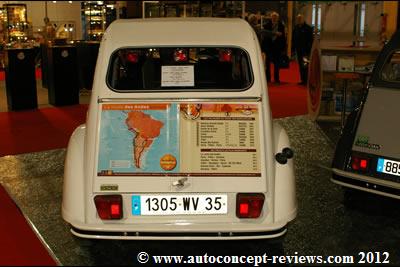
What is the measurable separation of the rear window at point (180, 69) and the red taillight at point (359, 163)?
128 cm

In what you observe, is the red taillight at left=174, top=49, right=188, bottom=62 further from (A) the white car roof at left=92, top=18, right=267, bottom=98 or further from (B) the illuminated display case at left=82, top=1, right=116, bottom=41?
(B) the illuminated display case at left=82, top=1, right=116, bottom=41

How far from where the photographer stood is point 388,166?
4789 millimetres

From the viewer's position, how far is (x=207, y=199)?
3721mm

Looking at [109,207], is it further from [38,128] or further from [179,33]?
[38,128]

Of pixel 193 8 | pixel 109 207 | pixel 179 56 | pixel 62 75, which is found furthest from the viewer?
pixel 193 8

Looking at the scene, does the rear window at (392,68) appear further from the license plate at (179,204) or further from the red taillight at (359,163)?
the license plate at (179,204)

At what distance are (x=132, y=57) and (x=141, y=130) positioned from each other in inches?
44.0

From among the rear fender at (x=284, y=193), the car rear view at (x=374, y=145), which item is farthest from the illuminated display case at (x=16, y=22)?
the rear fender at (x=284, y=193)

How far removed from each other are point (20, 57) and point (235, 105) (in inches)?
296

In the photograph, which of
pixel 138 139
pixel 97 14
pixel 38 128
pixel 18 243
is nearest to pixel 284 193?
pixel 138 139

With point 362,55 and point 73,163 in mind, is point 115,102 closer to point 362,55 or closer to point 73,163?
point 73,163

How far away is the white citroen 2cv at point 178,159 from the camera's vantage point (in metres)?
3.69

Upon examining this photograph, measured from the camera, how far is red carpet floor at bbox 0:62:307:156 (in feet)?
25.6

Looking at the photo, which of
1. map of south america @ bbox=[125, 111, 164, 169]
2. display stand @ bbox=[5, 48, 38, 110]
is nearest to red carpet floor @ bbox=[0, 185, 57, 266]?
map of south america @ bbox=[125, 111, 164, 169]
